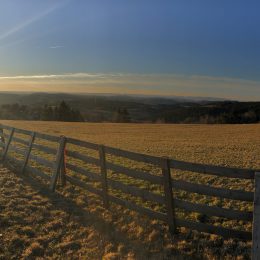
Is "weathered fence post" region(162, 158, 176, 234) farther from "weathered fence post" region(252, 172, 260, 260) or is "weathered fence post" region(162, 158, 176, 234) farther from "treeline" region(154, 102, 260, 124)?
"treeline" region(154, 102, 260, 124)

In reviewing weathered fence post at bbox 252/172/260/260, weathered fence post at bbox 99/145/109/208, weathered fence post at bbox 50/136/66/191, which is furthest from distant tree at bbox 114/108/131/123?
weathered fence post at bbox 252/172/260/260

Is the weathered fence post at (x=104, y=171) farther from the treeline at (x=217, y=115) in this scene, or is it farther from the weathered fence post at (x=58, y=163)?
the treeline at (x=217, y=115)

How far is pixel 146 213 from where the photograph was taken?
27.9ft

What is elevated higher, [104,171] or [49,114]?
[104,171]

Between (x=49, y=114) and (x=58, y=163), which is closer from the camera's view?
(x=58, y=163)

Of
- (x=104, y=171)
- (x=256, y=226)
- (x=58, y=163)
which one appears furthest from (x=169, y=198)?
(x=58, y=163)

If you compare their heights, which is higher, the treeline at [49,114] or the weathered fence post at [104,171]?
the weathered fence post at [104,171]

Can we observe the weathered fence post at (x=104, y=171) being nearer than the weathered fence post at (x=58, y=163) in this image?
Yes

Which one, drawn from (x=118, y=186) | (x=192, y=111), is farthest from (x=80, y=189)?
(x=192, y=111)

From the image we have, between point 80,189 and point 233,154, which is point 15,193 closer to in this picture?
point 80,189

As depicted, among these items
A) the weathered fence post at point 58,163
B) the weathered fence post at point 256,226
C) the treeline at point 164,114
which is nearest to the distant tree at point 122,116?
the treeline at point 164,114

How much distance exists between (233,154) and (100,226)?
1591 cm

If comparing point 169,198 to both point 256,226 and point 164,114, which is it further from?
point 164,114

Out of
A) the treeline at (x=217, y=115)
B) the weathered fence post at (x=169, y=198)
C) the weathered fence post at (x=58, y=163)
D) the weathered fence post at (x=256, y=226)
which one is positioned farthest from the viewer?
the treeline at (x=217, y=115)
